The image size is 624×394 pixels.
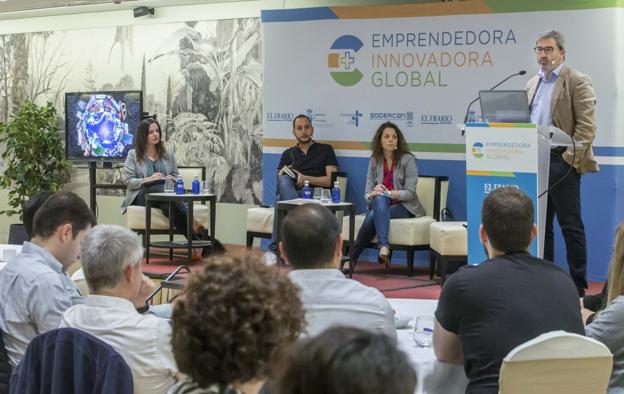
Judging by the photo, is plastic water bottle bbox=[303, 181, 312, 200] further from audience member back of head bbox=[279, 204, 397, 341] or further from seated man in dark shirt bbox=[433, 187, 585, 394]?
seated man in dark shirt bbox=[433, 187, 585, 394]

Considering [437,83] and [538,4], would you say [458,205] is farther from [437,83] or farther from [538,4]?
[538,4]

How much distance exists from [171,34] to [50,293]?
7.81 m

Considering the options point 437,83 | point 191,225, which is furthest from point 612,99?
point 191,225

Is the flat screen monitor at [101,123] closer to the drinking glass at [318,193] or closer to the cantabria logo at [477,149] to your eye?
the drinking glass at [318,193]

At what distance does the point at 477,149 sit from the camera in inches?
203

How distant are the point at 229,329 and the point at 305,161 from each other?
6.94 meters

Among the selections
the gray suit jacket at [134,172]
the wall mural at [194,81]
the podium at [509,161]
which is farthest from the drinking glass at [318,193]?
the podium at [509,161]

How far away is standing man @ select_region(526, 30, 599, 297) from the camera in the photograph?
5.61 metres

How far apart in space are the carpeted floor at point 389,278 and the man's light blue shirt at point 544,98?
5.65ft

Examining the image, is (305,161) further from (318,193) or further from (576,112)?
(576,112)

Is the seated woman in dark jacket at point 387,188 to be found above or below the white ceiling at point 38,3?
below

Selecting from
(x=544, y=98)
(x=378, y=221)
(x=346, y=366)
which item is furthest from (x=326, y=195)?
(x=346, y=366)

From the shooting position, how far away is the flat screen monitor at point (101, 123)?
10.2 meters

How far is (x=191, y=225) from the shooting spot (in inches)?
326
